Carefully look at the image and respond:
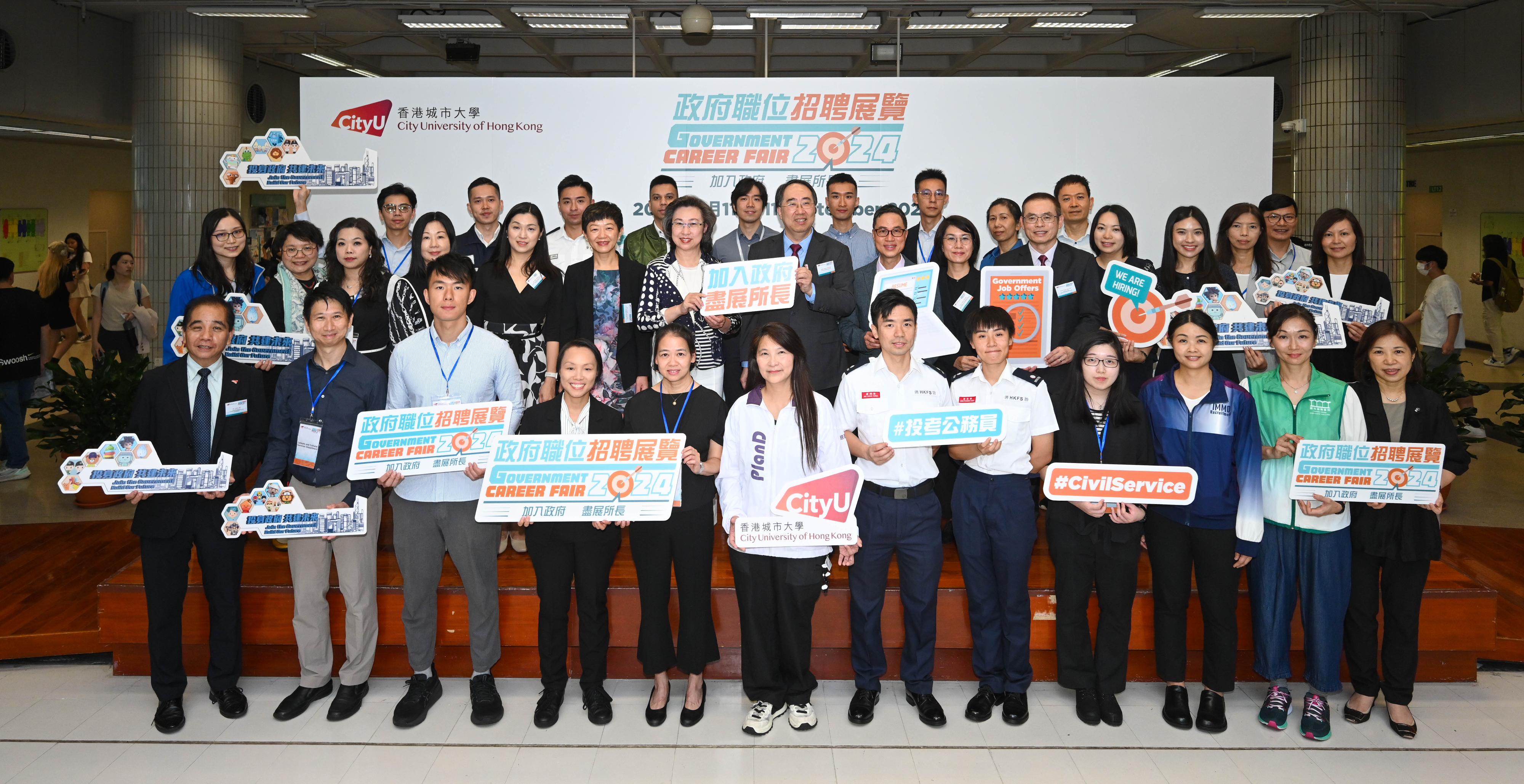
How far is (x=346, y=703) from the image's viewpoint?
349 cm

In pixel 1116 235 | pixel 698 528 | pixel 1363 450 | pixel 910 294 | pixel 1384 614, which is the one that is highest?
pixel 1116 235

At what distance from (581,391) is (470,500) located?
1.84 ft

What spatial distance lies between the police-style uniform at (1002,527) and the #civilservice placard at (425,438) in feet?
5.25

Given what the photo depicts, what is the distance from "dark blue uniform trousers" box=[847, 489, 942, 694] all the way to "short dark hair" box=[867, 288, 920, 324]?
0.61 m

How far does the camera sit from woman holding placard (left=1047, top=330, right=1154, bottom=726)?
3.30 meters

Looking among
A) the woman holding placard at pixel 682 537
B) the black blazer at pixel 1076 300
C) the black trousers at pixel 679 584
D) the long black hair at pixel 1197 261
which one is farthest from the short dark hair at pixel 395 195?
the long black hair at pixel 1197 261

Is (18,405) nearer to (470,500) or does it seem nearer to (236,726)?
(236,726)

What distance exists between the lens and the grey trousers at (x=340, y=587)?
11.3ft

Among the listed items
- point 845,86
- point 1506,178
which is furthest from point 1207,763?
point 1506,178

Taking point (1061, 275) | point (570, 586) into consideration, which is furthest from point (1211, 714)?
point (570, 586)

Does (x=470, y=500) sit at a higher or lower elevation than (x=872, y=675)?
higher

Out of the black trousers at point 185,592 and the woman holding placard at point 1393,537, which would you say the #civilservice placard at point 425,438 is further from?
the woman holding placard at point 1393,537

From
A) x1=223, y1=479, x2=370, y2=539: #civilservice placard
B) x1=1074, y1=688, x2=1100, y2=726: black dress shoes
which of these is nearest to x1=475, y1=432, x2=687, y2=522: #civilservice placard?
x1=223, y1=479, x2=370, y2=539: #civilservice placard

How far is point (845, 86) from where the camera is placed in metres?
6.00
